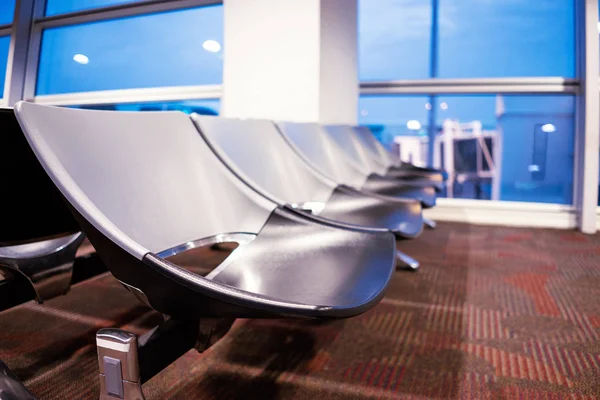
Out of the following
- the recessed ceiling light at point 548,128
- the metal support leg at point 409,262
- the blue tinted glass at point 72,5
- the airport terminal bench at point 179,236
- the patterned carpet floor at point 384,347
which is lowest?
the patterned carpet floor at point 384,347

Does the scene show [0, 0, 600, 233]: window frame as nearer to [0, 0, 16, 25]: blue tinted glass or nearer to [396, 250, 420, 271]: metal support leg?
[0, 0, 16, 25]: blue tinted glass

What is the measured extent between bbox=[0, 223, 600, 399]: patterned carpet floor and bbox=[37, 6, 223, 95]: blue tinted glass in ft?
8.31

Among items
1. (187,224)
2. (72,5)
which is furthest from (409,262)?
(72,5)

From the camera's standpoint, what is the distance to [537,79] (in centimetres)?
381

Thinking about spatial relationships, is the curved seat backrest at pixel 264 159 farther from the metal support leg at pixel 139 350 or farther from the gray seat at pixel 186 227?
the metal support leg at pixel 139 350

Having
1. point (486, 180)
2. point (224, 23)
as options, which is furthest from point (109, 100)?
point (486, 180)

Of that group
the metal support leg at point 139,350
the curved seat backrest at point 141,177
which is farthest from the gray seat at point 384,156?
the metal support leg at point 139,350

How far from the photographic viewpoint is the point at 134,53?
200 inches

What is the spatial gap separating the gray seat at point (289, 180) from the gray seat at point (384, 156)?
134 cm

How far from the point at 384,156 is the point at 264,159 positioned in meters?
2.16

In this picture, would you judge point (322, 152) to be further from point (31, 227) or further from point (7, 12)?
point (7, 12)

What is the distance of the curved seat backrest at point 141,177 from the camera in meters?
0.78

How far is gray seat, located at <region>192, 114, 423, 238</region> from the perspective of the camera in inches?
55.8

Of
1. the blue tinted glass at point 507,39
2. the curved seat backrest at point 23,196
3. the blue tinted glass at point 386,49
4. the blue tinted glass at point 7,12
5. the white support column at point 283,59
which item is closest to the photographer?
the curved seat backrest at point 23,196
